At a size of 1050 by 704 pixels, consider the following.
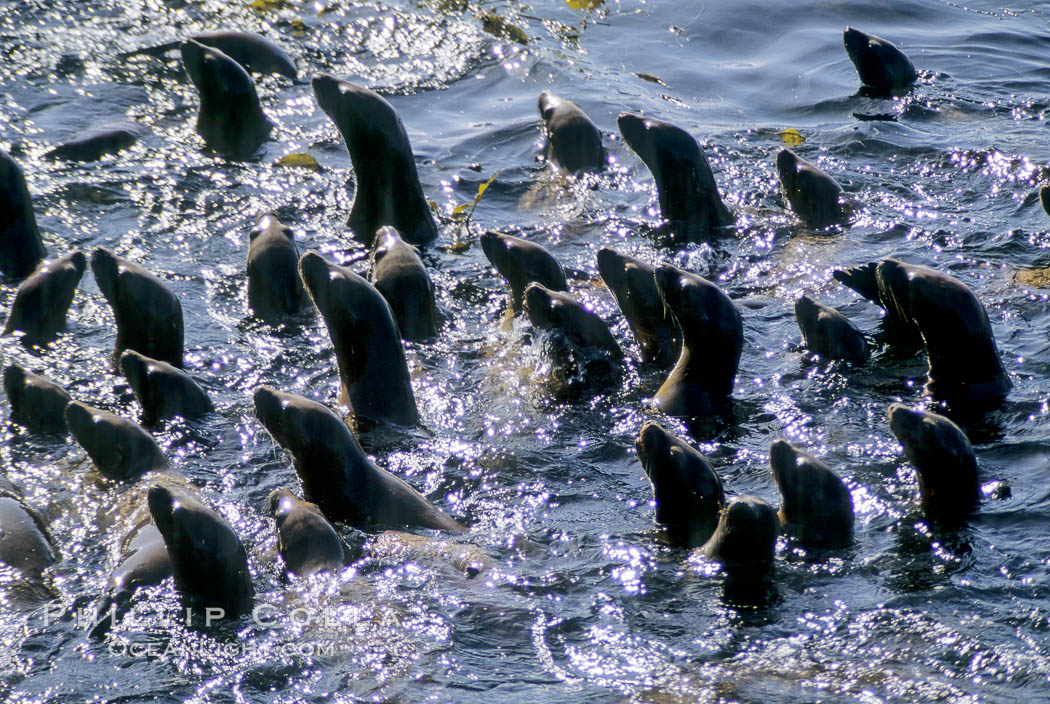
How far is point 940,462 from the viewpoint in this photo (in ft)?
18.2

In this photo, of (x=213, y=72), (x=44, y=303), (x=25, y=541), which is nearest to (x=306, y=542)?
(x=25, y=541)

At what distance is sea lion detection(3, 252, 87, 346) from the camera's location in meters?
7.59

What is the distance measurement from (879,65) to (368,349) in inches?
282

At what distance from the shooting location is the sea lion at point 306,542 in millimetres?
5227

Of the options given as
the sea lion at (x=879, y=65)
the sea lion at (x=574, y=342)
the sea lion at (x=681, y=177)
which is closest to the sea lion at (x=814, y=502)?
the sea lion at (x=574, y=342)

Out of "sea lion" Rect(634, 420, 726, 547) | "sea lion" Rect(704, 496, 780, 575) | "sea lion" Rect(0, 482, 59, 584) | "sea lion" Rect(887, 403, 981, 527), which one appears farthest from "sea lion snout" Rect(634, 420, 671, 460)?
"sea lion" Rect(0, 482, 59, 584)

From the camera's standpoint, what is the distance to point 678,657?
15.6ft

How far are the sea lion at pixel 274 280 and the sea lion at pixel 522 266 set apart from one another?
1.32m

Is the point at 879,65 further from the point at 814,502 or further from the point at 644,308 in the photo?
the point at 814,502

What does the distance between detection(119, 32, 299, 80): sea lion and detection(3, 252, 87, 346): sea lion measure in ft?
15.1

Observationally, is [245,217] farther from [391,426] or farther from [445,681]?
[445,681]

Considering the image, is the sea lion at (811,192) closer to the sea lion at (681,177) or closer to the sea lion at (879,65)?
the sea lion at (681,177)

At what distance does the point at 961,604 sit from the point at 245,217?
20.4ft

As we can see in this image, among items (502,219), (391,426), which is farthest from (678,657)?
(502,219)
